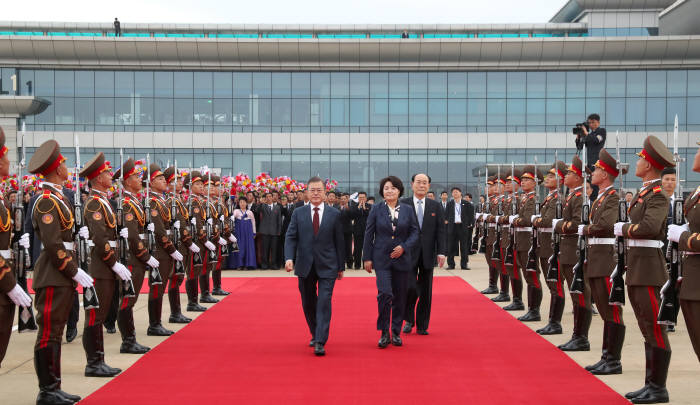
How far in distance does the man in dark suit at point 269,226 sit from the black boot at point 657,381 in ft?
47.9

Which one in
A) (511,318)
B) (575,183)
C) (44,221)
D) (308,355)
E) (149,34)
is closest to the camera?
(44,221)

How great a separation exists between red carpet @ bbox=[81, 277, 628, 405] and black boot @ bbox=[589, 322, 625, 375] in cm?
17

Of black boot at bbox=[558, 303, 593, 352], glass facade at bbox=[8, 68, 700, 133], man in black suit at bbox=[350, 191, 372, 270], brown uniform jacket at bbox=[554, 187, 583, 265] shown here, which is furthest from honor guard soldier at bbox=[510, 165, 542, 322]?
glass facade at bbox=[8, 68, 700, 133]

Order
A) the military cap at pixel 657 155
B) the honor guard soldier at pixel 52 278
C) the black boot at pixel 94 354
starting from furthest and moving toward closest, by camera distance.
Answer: the black boot at pixel 94 354 → the military cap at pixel 657 155 → the honor guard soldier at pixel 52 278

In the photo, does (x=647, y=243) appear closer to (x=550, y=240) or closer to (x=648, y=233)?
(x=648, y=233)

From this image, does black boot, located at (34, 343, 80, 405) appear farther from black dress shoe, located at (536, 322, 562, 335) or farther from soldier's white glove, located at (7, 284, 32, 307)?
black dress shoe, located at (536, 322, 562, 335)

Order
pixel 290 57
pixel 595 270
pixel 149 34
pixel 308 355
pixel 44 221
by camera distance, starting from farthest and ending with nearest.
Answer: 1. pixel 149 34
2. pixel 290 57
3. pixel 308 355
4. pixel 595 270
5. pixel 44 221

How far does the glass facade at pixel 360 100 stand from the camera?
4125cm

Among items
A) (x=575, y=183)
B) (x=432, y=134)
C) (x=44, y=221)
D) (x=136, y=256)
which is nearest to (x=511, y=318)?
(x=575, y=183)

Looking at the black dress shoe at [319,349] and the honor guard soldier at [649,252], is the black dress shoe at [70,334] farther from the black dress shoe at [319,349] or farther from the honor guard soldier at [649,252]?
the honor guard soldier at [649,252]

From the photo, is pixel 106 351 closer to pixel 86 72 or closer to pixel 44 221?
pixel 44 221

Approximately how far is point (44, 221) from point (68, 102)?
1470 inches

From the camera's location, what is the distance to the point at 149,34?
4456 cm

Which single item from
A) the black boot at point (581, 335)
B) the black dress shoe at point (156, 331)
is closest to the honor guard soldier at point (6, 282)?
the black dress shoe at point (156, 331)
